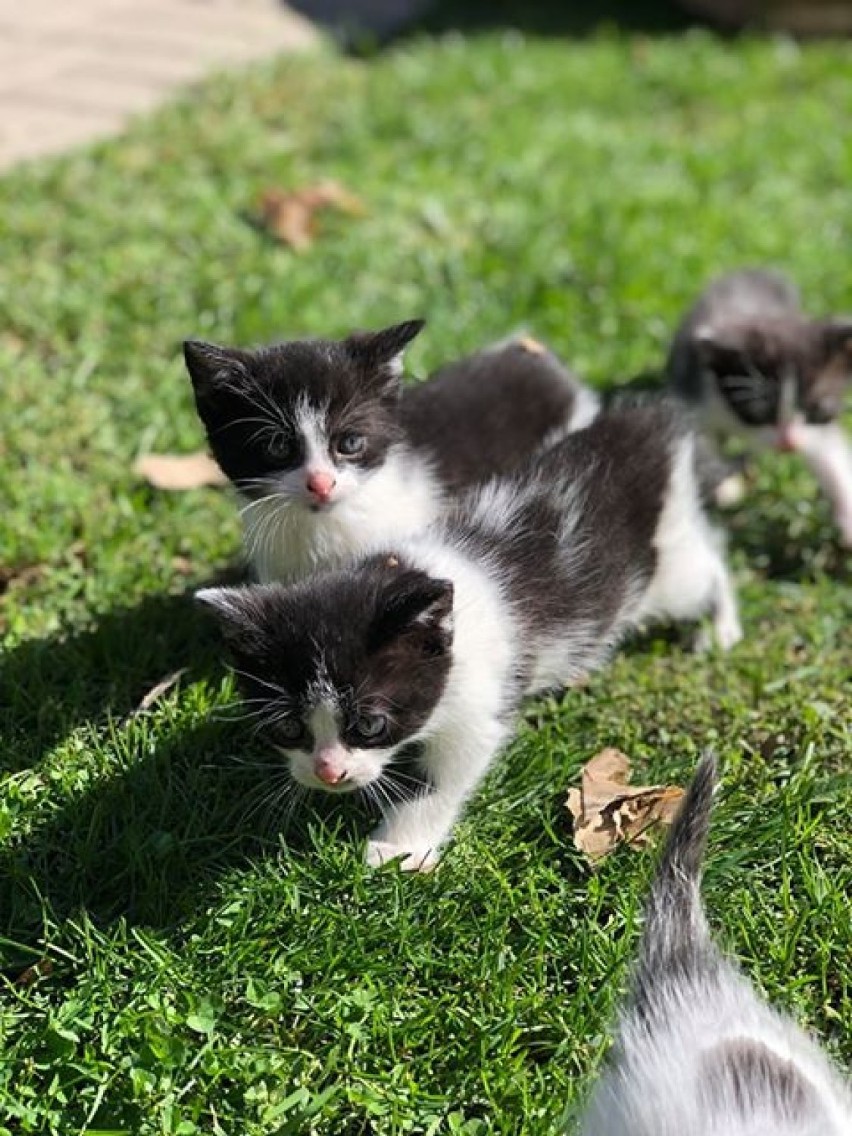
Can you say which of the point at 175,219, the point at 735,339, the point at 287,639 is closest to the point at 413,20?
the point at 175,219

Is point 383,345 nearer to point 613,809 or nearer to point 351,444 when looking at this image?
point 351,444

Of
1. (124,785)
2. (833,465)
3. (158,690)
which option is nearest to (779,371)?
Answer: (833,465)

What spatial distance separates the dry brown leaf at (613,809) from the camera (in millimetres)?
3447

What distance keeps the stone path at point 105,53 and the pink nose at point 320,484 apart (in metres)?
3.75

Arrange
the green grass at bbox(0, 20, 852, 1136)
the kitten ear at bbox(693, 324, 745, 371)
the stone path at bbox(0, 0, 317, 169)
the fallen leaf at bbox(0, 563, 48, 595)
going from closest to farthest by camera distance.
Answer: the green grass at bbox(0, 20, 852, 1136)
the fallen leaf at bbox(0, 563, 48, 595)
the kitten ear at bbox(693, 324, 745, 371)
the stone path at bbox(0, 0, 317, 169)

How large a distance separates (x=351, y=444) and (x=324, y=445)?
10 cm

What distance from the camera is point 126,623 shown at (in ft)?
13.5

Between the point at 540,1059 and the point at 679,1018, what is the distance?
17.5 inches

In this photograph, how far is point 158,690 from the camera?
12.5ft

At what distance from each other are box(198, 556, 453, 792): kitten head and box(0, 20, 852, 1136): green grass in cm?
26

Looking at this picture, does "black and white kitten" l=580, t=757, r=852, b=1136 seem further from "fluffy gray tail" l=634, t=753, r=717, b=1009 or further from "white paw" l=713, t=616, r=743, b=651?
"white paw" l=713, t=616, r=743, b=651

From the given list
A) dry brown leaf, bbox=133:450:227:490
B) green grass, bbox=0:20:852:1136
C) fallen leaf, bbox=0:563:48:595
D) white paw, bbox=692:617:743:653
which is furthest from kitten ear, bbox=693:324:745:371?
fallen leaf, bbox=0:563:48:595

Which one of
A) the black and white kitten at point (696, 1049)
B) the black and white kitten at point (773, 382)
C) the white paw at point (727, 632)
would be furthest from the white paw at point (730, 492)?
the black and white kitten at point (696, 1049)

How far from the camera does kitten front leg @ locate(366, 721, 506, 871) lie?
3.42 m
